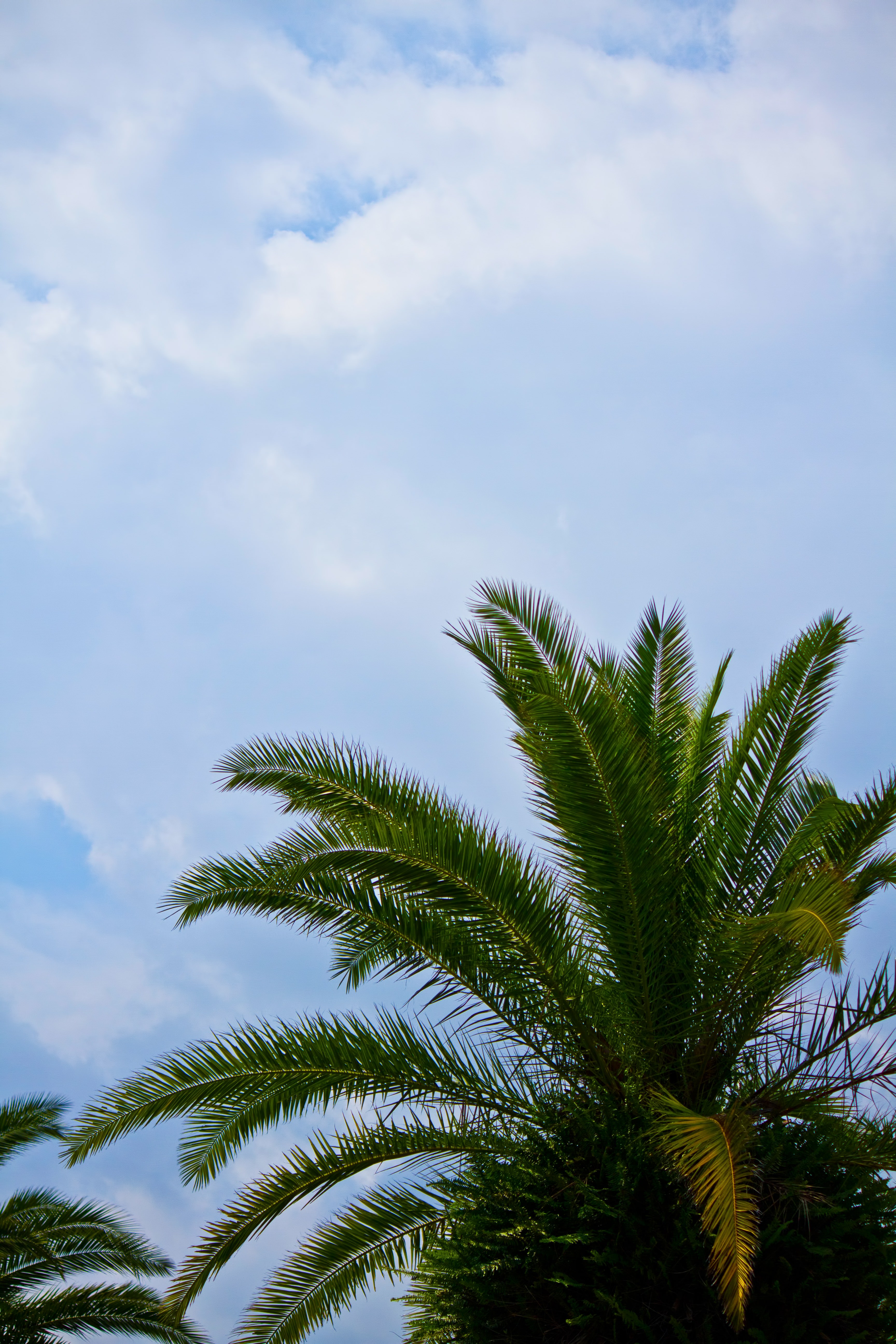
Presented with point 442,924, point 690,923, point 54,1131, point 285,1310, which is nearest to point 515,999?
point 442,924

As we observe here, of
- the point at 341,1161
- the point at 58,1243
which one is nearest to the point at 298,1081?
the point at 341,1161

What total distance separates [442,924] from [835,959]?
9.80 ft

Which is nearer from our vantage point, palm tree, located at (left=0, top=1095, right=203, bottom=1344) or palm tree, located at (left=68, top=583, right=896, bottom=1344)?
palm tree, located at (left=68, top=583, right=896, bottom=1344)

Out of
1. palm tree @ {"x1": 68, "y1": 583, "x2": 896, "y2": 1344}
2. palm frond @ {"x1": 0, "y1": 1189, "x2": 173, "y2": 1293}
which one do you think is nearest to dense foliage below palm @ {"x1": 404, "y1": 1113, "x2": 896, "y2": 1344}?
palm tree @ {"x1": 68, "y1": 583, "x2": 896, "y2": 1344}

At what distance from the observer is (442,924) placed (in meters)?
7.47

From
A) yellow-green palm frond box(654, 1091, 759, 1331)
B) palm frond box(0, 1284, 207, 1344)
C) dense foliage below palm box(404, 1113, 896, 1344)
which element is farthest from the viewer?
palm frond box(0, 1284, 207, 1344)

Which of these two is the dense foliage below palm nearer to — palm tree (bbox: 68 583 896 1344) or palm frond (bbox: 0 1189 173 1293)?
palm tree (bbox: 68 583 896 1344)

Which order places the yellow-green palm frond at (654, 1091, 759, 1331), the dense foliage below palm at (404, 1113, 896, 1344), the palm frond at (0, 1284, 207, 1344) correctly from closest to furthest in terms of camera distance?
1. the yellow-green palm frond at (654, 1091, 759, 1331)
2. the dense foliage below palm at (404, 1113, 896, 1344)
3. the palm frond at (0, 1284, 207, 1344)

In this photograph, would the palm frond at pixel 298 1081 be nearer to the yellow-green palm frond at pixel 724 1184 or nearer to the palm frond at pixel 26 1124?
the yellow-green palm frond at pixel 724 1184

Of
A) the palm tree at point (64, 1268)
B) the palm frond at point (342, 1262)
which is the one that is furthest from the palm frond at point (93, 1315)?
the palm frond at point (342, 1262)

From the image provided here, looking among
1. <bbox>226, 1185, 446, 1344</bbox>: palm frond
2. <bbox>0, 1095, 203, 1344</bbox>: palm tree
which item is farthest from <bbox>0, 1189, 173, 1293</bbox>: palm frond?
<bbox>226, 1185, 446, 1344</bbox>: palm frond

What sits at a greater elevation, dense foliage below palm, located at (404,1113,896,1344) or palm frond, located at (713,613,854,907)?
palm frond, located at (713,613,854,907)

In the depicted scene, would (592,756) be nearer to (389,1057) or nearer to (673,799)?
(673,799)

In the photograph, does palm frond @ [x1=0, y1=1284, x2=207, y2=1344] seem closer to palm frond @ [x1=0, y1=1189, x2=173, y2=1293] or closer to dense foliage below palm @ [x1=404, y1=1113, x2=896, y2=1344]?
palm frond @ [x1=0, y1=1189, x2=173, y2=1293]
